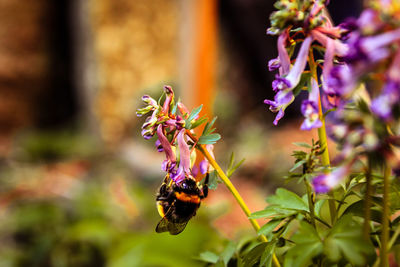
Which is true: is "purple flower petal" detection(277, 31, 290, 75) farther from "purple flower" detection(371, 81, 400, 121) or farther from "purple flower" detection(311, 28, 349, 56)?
"purple flower" detection(371, 81, 400, 121)

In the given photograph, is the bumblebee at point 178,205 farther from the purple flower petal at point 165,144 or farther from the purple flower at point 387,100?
the purple flower at point 387,100

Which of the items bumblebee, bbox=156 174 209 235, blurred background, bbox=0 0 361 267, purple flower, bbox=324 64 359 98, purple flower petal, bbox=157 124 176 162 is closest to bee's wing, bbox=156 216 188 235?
bumblebee, bbox=156 174 209 235

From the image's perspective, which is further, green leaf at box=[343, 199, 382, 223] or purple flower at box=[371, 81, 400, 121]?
green leaf at box=[343, 199, 382, 223]

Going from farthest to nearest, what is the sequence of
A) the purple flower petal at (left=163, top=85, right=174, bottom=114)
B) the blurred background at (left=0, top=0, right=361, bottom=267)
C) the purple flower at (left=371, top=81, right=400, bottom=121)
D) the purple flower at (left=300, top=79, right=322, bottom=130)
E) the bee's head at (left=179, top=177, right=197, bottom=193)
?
the blurred background at (left=0, top=0, right=361, bottom=267), the bee's head at (left=179, top=177, right=197, bottom=193), the purple flower petal at (left=163, top=85, right=174, bottom=114), the purple flower at (left=300, top=79, right=322, bottom=130), the purple flower at (left=371, top=81, right=400, bottom=121)

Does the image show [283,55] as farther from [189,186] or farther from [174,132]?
[189,186]

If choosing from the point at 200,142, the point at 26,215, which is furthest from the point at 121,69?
the point at 200,142

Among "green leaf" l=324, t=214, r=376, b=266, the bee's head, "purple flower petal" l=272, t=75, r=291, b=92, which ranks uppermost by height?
"purple flower petal" l=272, t=75, r=291, b=92

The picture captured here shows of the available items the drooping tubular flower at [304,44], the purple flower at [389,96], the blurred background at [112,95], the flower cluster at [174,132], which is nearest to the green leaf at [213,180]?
the flower cluster at [174,132]

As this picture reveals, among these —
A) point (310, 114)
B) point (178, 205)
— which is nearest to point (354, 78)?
point (310, 114)
